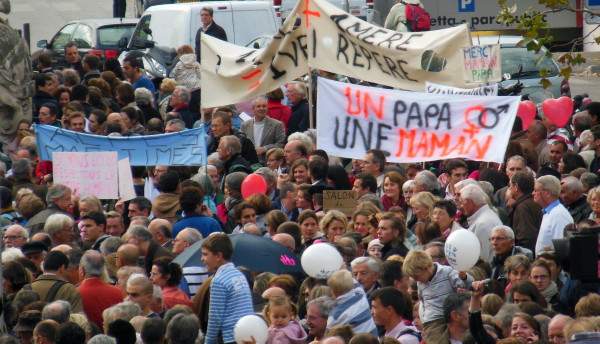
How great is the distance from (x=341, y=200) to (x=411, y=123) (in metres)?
2.05

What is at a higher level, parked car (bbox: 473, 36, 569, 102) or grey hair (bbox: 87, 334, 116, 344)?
grey hair (bbox: 87, 334, 116, 344)

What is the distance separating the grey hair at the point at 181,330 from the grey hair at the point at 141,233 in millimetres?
2233

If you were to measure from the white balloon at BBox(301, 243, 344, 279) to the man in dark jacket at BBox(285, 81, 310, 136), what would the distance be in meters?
6.92

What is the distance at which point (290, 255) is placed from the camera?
9961 mm

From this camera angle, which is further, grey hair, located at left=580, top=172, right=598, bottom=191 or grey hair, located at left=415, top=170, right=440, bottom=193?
grey hair, located at left=580, top=172, right=598, bottom=191

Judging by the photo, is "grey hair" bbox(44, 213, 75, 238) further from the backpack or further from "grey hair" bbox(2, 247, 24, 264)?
the backpack

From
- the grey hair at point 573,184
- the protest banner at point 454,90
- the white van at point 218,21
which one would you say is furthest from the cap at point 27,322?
the white van at point 218,21

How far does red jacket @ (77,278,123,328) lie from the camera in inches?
358

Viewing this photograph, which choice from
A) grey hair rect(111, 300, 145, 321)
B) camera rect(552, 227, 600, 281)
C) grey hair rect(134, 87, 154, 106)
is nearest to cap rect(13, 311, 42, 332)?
grey hair rect(111, 300, 145, 321)

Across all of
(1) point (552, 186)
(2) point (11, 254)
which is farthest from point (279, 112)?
(2) point (11, 254)

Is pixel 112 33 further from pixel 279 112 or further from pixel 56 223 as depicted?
pixel 56 223

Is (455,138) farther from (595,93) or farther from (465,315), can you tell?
(595,93)

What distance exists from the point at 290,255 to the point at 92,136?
407 centimetres

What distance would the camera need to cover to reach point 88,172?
12.5 meters
